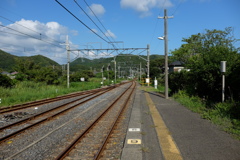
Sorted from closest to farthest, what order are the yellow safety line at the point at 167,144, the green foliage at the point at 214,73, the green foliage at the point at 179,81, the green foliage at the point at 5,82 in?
the yellow safety line at the point at 167,144
the green foliage at the point at 214,73
the green foliage at the point at 179,81
the green foliage at the point at 5,82

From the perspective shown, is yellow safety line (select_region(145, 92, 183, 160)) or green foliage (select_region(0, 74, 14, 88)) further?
green foliage (select_region(0, 74, 14, 88))

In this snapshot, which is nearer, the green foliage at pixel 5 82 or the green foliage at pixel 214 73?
the green foliage at pixel 214 73

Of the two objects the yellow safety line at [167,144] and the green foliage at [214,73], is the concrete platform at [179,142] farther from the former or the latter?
the green foliage at [214,73]

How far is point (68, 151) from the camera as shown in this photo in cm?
559

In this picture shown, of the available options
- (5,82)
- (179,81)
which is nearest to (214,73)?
(179,81)

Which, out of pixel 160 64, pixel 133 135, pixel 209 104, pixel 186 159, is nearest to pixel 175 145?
pixel 186 159

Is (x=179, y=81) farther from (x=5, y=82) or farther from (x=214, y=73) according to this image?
(x=5, y=82)

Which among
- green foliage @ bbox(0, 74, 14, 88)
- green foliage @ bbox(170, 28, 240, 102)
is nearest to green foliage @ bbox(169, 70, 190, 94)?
green foliage @ bbox(170, 28, 240, 102)

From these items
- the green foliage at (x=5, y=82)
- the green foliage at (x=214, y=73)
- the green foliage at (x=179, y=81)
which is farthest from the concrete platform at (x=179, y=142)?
the green foliage at (x=5, y=82)

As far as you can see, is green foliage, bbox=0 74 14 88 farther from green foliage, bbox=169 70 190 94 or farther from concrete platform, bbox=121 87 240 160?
concrete platform, bbox=121 87 240 160

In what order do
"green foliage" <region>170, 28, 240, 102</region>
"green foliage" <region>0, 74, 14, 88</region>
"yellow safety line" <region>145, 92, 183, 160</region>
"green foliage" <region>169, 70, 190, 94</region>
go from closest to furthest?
"yellow safety line" <region>145, 92, 183, 160</region>
"green foliage" <region>170, 28, 240, 102</region>
"green foliage" <region>169, 70, 190, 94</region>
"green foliage" <region>0, 74, 14, 88</region>

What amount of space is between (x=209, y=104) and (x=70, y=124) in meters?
8.35

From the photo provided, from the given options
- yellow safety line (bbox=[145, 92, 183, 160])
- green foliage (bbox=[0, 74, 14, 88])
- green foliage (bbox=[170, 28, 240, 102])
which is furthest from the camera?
green foliage (bbox=[0, 74, 14, 88])

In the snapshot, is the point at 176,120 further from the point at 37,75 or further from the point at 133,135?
the point at 37,75
